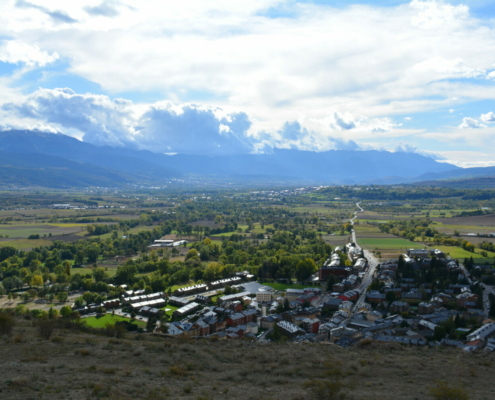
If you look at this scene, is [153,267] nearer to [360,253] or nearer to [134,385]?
[360,253]

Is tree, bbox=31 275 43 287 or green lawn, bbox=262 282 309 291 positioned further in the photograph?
green lawn, bbox=262 282 309 291

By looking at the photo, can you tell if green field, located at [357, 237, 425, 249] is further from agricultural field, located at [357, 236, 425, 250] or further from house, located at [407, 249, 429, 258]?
house, located at [407, 249, 429, 258]

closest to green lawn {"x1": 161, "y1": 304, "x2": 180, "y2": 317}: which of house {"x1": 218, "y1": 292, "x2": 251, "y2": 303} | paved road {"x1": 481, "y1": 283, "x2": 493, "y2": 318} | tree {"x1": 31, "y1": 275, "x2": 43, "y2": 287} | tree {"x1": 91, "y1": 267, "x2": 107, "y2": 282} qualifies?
house {"x1": 218, "y1": 292, "x2": 251, "y2": 303}

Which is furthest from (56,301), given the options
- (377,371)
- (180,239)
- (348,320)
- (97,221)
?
(97,221)

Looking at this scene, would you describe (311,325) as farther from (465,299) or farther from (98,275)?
(98,275)

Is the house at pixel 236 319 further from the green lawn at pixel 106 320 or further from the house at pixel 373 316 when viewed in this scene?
the house at pixel 373 316
